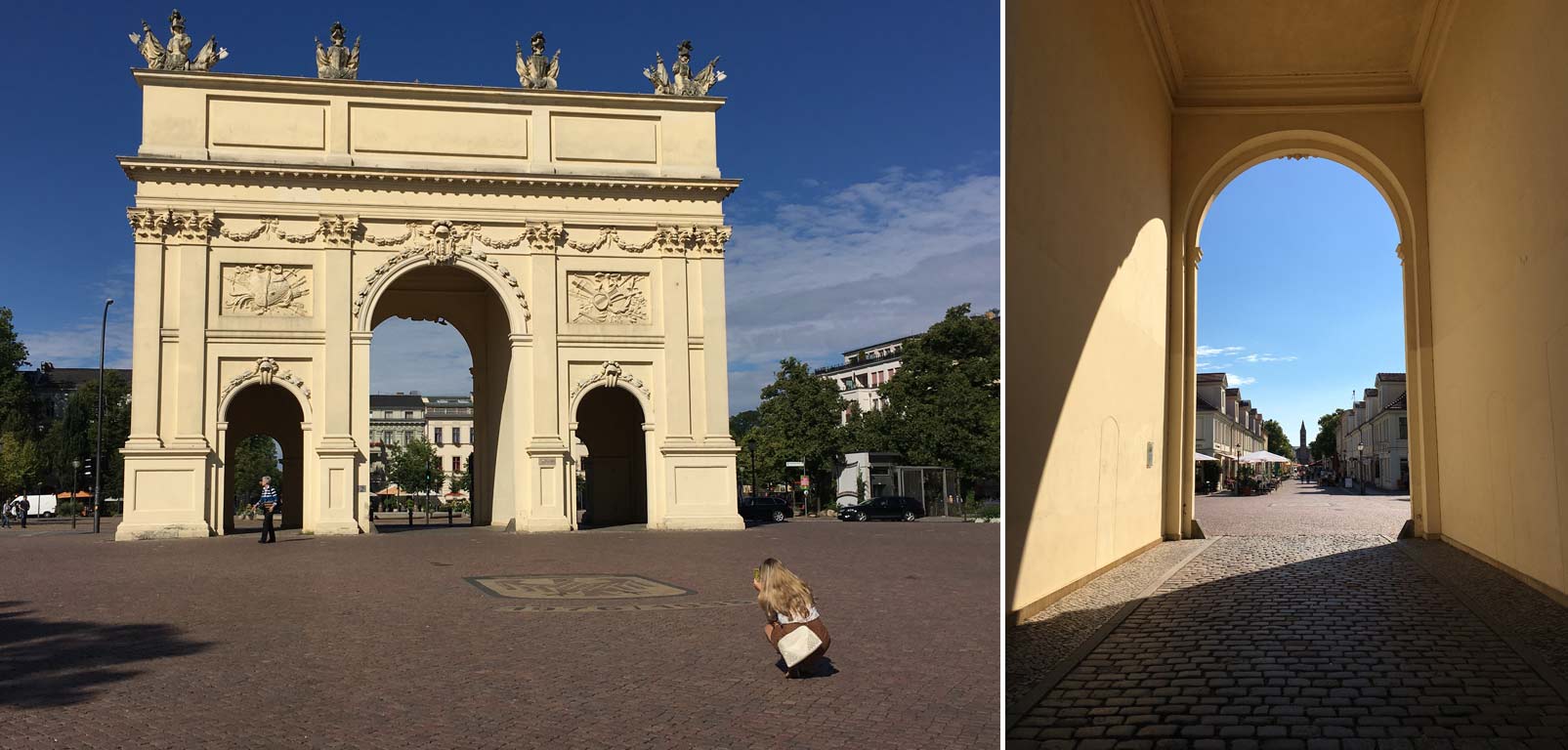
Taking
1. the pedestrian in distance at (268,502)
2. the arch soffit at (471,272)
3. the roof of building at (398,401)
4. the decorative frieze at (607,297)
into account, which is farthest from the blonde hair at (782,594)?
the roof of building at (398,401)

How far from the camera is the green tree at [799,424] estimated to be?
65000mm

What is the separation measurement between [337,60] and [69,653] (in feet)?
93.6

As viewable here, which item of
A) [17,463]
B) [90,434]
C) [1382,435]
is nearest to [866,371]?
[1382,435]

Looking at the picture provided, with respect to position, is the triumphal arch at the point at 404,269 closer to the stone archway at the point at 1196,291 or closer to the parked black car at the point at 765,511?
the parked black car at the point at 765,511

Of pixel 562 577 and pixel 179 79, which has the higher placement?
pixel 179 79

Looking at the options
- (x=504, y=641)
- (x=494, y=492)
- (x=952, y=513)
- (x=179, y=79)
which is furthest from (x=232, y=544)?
(x=952, y=513)

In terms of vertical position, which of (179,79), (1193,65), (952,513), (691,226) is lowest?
(952,513)

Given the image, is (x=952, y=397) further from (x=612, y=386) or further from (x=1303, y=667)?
(x=1303, y=667)

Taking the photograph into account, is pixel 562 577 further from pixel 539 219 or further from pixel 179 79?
pixel 179 79

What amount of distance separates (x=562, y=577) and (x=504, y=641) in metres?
6.90

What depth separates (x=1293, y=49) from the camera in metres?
13.7

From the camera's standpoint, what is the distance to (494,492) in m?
38.6

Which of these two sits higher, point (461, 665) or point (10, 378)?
point (10, 378)

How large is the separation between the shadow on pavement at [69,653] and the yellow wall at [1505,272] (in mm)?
9937
